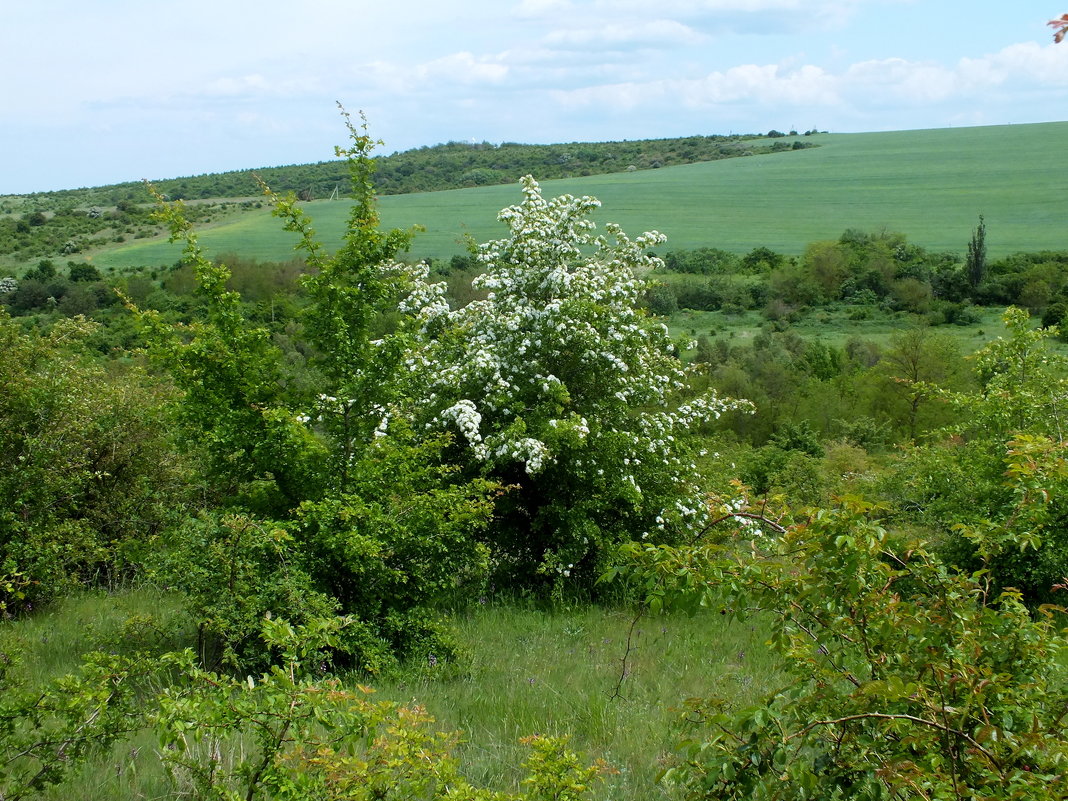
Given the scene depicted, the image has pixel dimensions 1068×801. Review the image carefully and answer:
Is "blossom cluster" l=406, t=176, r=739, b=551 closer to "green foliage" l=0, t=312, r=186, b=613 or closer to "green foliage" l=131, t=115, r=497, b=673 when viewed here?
"green foliage" l=131, t=115, r=497, b=673

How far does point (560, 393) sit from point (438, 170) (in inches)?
3356

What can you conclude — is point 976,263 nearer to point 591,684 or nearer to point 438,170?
point 438,170

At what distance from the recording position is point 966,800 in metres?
2.90

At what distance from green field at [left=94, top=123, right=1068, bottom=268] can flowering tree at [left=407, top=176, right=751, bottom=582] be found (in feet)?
169

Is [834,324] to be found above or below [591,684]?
below

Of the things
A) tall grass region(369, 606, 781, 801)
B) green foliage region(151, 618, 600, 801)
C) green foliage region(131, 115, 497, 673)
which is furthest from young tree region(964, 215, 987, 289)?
green foliage region(151, 618, 600, 801)

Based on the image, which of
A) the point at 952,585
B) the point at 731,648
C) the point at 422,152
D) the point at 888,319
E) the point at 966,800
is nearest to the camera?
the point at 966,800

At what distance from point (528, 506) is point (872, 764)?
338 inches

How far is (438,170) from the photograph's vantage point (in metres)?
91.3

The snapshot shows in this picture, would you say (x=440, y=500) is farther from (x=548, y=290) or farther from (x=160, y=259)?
(x=160, y=259)

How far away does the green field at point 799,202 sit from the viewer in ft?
235

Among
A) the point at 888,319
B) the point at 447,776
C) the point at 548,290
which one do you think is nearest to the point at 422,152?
the point at 888,319

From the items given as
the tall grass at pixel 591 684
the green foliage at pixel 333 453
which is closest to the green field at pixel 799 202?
the green foliage at pixel 333 453

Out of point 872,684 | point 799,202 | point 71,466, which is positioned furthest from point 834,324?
point 872,684
